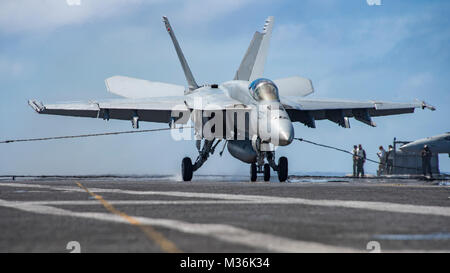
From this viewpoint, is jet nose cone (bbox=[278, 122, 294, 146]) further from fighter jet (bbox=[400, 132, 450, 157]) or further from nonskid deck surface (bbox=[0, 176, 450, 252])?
fighter jet (bbox=[400, 132, 450, 157])

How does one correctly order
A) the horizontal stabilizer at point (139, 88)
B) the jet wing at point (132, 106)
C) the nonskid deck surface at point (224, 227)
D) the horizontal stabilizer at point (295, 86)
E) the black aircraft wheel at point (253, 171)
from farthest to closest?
the horizontal stabilizer at point (295, 86) → the horizontal stabilizer at point (139, 88) → the jet wing at point (132, 106) → the black aircraft wheel at point (253, 171) → the nonskid deck surface at point (224, 227)

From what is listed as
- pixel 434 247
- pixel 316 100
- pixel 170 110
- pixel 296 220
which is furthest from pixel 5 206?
pixel 316 100

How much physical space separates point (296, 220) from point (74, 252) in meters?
3.02

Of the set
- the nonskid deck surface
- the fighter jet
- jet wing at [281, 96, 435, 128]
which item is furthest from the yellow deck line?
the fighter jet

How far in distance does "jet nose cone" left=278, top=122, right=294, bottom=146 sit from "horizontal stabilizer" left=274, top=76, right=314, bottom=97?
13.1m

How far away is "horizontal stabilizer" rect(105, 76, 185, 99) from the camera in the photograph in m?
32.0

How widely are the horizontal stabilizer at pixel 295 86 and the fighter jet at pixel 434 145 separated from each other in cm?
1411

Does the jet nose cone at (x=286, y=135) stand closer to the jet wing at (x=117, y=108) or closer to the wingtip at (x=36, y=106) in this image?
the jet wing at (x=117, y=108)

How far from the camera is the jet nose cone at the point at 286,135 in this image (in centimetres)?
1891

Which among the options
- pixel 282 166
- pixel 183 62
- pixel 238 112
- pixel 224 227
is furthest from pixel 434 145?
pixel 224 227

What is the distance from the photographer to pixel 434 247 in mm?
5191

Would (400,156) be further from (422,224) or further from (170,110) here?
(422,224)

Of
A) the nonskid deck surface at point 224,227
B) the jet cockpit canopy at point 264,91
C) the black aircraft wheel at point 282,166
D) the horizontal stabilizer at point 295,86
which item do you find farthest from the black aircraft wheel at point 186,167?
the nonskid deck surface at point 224,227
